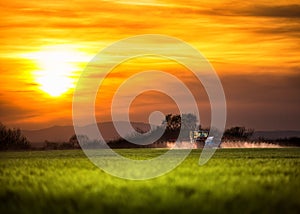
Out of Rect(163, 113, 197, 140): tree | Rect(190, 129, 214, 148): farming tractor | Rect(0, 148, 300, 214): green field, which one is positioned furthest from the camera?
Rect(163, 113, 197, 140): tree

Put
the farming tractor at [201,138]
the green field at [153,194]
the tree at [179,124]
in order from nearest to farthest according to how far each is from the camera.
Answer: the green field at [153,194], the farming tractor at [201,138], the tree at [179,124]

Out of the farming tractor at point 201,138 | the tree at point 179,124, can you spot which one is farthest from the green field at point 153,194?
the tree at point 179,124

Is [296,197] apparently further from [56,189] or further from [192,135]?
[192,135]

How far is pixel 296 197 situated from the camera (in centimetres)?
1386

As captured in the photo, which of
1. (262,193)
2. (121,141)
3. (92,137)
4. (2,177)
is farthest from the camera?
(121,141)

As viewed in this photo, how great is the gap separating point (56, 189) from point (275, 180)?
A: 6.23 meters

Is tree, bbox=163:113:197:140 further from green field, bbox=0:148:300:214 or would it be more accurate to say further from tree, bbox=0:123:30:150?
green field, bbox=0:148:300:214

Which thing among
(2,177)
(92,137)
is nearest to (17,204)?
(2,177)

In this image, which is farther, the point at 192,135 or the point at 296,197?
the point at 192,135

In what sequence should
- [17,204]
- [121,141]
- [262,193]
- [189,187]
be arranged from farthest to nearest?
[121,141]
[189,187]
[262,193]
[17,204]

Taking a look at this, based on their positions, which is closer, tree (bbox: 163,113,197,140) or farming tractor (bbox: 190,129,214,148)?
farming tractor (bbox: 190,129,214,148)

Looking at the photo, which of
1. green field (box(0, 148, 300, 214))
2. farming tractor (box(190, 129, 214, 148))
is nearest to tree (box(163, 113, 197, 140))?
farming tractor (box(190, 129, 214, 148))

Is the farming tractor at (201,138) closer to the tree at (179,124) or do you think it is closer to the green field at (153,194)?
the tree at (179,124)

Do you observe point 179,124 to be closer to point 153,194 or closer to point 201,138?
point 201,138
